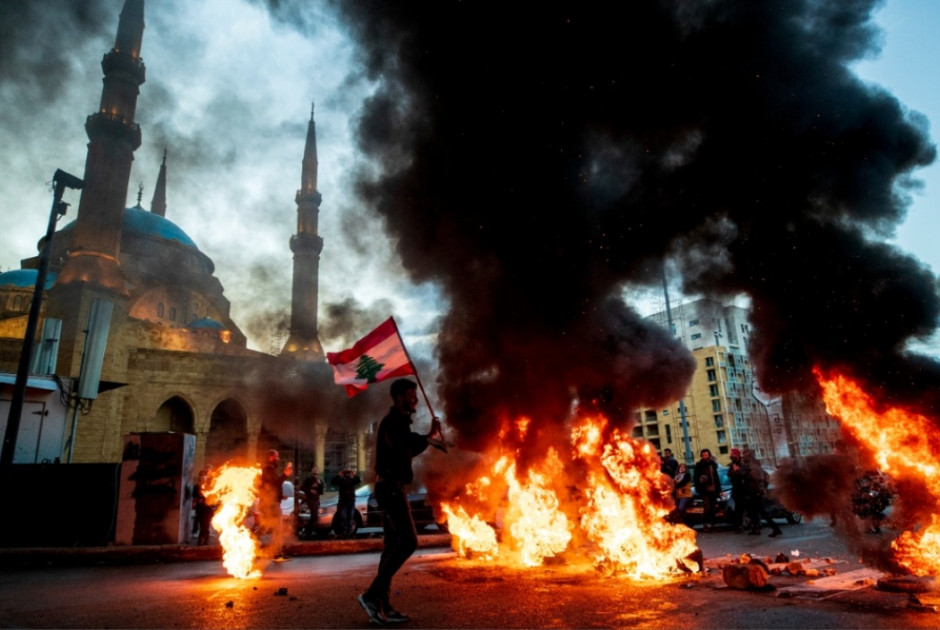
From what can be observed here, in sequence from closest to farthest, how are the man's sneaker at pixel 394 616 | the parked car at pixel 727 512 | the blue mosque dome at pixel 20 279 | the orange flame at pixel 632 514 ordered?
the man's sneaker at pixel 394 616, the orange flame at pixel 632 514, the parked car at pixel 727 512, the blue mosque dome at pixel 20 279

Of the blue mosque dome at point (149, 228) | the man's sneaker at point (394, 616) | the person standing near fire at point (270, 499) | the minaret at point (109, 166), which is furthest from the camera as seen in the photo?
the blue mosque dome at point (149, 228)

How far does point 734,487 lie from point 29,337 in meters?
16.0

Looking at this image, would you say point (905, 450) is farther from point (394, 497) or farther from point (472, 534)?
point (472, 534)

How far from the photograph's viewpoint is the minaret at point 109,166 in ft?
110

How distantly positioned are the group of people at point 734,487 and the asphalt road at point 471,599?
279cm

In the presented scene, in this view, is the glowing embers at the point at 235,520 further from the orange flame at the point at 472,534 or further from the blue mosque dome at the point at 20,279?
the blue mosque dome at the point at 20,279

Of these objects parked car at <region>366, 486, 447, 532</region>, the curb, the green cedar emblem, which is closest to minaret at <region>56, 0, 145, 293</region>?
the curb

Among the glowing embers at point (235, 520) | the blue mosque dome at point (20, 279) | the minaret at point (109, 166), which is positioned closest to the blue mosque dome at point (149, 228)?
the blue mosque dome at point (20, 279)

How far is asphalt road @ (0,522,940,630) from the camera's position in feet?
14.3

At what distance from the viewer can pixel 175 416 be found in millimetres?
37969

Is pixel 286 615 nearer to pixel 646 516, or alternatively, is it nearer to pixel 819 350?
pixel 646 516

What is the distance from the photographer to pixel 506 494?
899cm

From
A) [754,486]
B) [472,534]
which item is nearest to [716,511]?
[754,486]

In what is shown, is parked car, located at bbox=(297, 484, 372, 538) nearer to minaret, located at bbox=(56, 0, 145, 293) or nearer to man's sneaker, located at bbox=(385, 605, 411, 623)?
man's sneaker, located at bbox=(385, 605, 411, 623)
